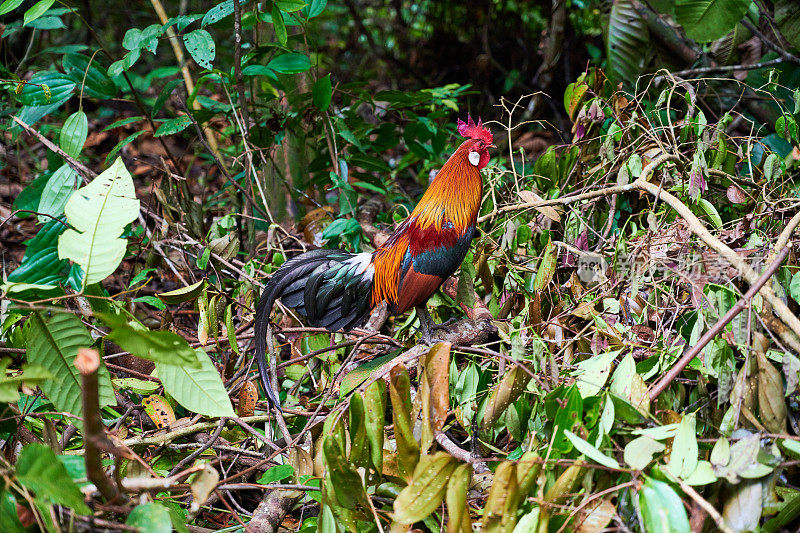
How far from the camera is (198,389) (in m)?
1.34

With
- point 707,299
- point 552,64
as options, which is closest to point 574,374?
point 707,299

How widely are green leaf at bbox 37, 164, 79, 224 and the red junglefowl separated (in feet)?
2.74

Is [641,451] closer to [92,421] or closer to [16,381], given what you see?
[92,421]

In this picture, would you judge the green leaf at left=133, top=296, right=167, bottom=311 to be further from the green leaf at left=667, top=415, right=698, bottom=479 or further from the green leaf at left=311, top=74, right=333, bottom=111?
the green leaf at left=667, top=415, right=698, bottom=479

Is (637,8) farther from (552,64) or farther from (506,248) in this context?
(506,248)

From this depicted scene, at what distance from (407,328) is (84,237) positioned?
144 cm

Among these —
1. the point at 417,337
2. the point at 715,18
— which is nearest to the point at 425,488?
the point at 417,337

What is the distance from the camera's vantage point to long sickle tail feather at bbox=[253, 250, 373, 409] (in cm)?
221

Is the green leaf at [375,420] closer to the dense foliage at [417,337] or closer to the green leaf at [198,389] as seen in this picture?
the dense foliage at [417,337]

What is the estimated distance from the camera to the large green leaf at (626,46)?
360 centimetres

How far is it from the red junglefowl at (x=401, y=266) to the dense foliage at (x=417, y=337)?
12 centimetres

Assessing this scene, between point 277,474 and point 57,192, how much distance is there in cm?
138

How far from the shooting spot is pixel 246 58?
9.09ft

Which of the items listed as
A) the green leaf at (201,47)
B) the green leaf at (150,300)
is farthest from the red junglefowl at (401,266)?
the green leaf at (201,47)
